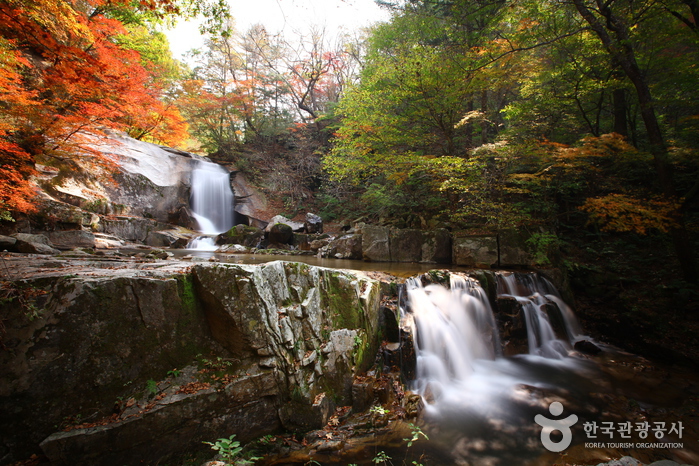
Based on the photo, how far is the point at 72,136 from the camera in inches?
335

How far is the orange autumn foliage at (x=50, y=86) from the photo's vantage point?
4027mm

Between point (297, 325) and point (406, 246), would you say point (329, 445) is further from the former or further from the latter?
point (406, 246)

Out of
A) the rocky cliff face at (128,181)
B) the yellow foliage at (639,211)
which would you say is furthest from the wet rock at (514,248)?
the rocky cliff face at (128,181)

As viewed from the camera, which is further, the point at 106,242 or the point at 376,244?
the point at 376,244

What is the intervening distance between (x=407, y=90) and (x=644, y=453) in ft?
30.7

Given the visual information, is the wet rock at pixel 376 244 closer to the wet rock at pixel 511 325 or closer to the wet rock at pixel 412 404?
the wet rock at pixel 511 325

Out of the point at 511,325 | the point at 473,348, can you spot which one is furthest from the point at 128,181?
the point at 511,325

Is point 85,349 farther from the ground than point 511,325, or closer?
farther from the ground

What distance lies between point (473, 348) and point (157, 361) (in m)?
5.34

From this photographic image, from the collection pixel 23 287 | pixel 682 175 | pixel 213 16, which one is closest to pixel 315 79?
pixel 213 16

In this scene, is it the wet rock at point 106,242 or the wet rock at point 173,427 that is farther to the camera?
the wet rock at point 106,242

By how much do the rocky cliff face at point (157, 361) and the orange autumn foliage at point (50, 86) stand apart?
3655mm

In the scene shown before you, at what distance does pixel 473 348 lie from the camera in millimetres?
5566

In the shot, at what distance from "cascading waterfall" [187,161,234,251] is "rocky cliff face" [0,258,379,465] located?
42.4 ft
